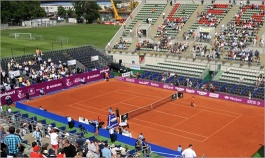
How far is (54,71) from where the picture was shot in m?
41.1

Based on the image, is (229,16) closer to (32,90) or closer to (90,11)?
(32,90)

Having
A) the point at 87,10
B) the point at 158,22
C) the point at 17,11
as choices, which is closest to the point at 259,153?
the point at 158,22

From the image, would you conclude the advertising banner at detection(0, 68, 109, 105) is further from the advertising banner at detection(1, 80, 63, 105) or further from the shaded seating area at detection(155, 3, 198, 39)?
the shaded seating area at detection(155, 3, 198, 39)

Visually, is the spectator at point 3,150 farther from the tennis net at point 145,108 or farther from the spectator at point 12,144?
the tennis net at point 145,108

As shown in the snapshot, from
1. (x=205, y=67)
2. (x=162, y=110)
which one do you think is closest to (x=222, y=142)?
(x=162, y=110)

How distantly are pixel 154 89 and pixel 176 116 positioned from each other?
9849mm

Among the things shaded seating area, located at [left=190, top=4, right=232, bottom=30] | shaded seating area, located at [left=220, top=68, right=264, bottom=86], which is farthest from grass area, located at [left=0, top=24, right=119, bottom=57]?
shaded seating area, located at [left=220, top=68, right=264, bottom=86]

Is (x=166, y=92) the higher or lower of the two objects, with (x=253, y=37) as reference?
lower

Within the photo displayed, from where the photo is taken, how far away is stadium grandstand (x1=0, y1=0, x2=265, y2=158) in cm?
2247

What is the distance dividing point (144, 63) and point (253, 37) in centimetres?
1530

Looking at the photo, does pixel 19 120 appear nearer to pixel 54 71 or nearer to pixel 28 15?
pixel 54 71

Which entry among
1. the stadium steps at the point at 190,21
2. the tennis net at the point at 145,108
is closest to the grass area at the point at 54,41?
the stadium steps at the point at 190,21

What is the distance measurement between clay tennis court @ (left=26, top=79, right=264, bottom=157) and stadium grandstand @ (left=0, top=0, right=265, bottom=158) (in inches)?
3.2

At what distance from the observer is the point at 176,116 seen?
97.5 feet
